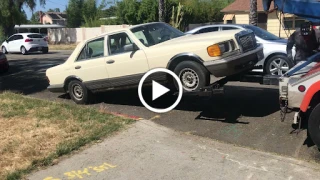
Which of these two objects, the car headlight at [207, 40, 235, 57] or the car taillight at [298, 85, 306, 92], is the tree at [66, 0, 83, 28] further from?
the car taillight at [298, 85, 306, 92]

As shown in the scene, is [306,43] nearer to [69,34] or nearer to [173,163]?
[173,163]

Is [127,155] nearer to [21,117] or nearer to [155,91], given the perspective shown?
[155,91]

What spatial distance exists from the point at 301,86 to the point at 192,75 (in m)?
2.04

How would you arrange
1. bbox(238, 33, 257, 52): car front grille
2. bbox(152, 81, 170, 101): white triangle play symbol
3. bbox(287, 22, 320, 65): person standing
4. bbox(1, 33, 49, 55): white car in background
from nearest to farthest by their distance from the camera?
1. bbox(238, 33, 257, 52): car front grille
2. bbox(152, 81, 170, 101): white triangle play symbol
3. bbox(287, 22, 320, 65): person standing
4. bbox(1, 33, 49, 55): white car in background

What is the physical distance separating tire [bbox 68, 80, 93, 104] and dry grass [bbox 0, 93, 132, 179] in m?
0.36

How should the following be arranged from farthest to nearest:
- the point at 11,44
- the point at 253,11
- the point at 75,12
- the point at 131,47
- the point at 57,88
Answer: the point at 75,12 < the point at 11,44 < the point at 253,11 < the point at 57,88 < the point at 131,47

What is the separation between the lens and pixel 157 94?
25.8ft

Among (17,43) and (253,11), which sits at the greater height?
(253,11)

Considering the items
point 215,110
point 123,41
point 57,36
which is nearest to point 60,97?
point 123,41

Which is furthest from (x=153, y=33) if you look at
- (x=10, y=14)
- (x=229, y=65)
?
(x=10, y=14)

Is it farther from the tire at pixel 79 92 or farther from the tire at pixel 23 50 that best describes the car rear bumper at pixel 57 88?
the tire at pixel 23 50

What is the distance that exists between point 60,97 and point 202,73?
4.88 meters

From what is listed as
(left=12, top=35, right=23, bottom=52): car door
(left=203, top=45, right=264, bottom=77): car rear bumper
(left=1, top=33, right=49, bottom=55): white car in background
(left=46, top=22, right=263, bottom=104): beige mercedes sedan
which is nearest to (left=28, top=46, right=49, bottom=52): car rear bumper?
(left=1, top=33, right=49, bottom=55): white car in background

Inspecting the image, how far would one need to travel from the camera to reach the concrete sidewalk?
4773mm
